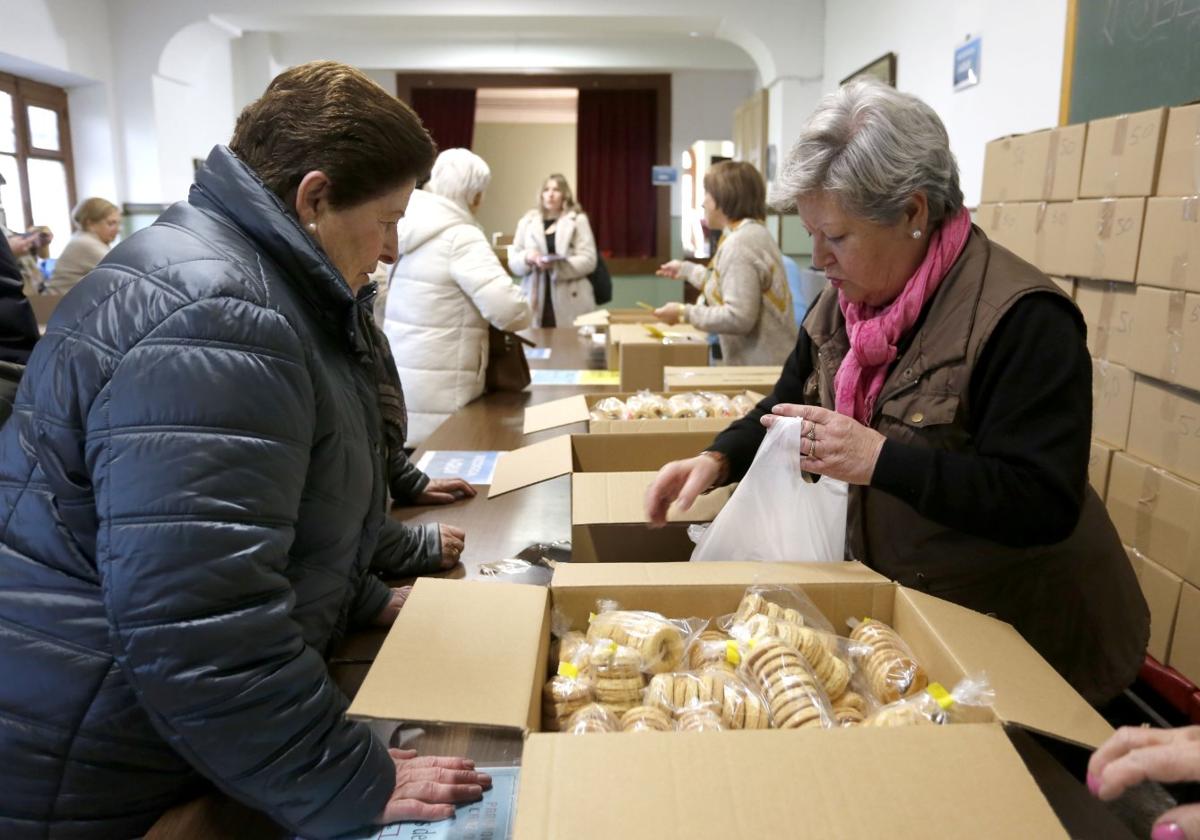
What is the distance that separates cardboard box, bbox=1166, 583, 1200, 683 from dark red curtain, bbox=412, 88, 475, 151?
8.40m

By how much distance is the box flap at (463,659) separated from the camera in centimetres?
82

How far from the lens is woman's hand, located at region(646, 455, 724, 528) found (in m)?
1.40

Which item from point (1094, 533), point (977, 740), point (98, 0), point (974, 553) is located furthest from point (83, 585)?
point (98, 0)

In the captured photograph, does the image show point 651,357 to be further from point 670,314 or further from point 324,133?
point 324,133

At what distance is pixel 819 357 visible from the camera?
4.94ft

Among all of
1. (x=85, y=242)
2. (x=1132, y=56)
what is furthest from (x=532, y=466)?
(x=85, y=242)

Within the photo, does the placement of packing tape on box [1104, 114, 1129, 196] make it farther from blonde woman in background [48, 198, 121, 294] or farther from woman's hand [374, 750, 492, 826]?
blonde woman in background [48, 198, 121, 294]

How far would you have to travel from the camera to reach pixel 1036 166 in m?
2.57

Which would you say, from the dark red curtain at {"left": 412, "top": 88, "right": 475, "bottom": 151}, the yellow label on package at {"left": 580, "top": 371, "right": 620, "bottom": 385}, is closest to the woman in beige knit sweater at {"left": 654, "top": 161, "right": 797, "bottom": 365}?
the yellow label on package at {"left": 580, "top": 371, "right": 620, "bottom": 385}

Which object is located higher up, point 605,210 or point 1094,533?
point 605,210

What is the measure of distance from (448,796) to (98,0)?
25.7 feet

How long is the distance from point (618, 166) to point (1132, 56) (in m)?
7.27

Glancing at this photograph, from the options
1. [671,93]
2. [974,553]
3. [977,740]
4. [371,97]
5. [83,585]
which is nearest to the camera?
[977,740]

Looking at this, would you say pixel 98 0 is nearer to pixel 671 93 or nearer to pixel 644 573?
pixel 671 93
